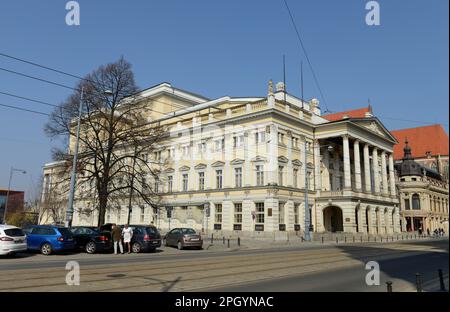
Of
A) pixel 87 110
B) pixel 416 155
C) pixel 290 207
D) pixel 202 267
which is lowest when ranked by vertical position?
pixel 202 267

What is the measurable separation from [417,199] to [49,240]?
83070 millimetres

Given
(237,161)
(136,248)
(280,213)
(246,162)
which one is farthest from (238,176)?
(136,248)

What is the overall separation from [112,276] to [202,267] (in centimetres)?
412

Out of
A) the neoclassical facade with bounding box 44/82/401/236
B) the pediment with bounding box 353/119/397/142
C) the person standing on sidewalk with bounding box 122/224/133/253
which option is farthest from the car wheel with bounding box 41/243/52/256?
the pediment with bounding box 353/119/397/142

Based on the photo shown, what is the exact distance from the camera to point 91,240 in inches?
924

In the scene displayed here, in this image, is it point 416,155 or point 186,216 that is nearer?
point 186,216

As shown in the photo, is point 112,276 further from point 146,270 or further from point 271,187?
point 271,187

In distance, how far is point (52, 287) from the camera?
33.8 feet

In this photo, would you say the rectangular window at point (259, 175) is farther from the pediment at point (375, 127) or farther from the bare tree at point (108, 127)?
the pediment at point (375, 127)

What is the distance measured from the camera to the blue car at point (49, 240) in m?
21.1

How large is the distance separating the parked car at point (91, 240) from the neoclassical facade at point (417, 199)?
252 feet

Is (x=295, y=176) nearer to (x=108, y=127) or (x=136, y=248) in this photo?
(x=108, y=127)

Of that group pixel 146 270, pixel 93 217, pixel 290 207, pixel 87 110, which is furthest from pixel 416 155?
pixel 146 270
